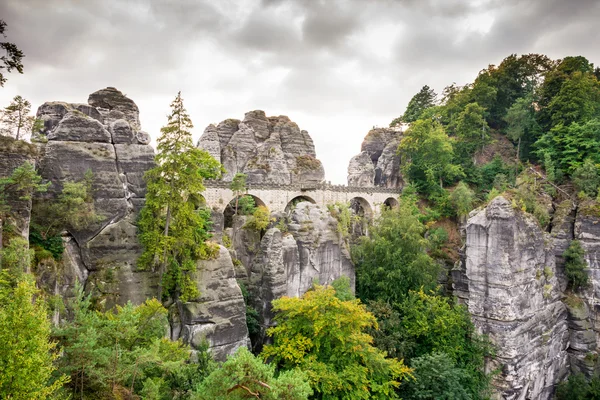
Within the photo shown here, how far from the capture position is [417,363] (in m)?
17.5

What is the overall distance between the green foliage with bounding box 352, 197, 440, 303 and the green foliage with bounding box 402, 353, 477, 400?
405cm

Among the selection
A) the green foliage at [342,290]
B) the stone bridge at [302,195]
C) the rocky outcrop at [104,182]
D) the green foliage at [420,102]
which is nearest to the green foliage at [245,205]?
the stone bridge at [302,195]

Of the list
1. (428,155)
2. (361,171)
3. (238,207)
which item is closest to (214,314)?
(238,207)

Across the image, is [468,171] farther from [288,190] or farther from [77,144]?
[77,144]

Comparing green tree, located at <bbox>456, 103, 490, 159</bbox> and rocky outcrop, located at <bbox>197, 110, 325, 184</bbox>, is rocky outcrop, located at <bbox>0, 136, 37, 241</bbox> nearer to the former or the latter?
rocky outcrop, located at <bbox>197, 110, 325, 184</bbox>

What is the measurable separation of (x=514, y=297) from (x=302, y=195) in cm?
1861

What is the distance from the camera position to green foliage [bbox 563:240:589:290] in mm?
23078

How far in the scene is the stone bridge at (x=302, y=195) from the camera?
1099 inches

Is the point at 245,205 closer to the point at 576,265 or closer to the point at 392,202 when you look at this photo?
the point at 392,202

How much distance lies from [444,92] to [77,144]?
137ft

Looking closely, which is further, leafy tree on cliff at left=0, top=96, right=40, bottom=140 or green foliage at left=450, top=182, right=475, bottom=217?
green foliage at left=450, top=182, right=475, bottom=217

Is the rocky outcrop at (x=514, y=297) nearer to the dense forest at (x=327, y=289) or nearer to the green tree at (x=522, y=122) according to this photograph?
the dense forest at (x=327, y=289)

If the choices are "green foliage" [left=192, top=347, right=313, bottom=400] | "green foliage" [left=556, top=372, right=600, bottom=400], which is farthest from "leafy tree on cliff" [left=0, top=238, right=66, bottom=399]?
"green foliage" [left=556, top=372, right=600, bottom=400]

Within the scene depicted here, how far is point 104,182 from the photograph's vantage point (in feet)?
51.4
